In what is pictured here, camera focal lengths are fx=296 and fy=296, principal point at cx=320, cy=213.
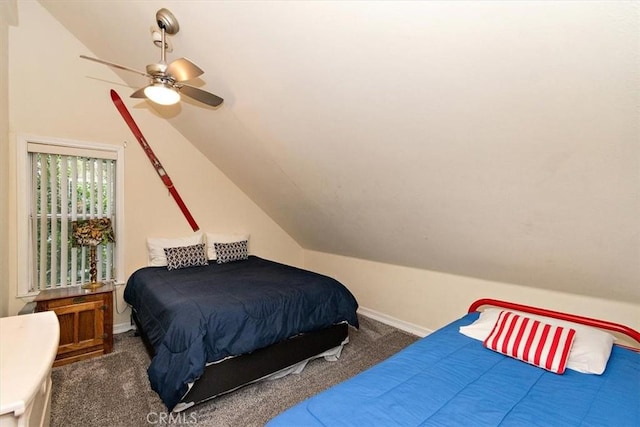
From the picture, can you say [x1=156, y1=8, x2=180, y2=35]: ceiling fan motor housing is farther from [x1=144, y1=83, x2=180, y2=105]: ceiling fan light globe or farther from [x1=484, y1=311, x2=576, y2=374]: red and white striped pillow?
[x1=484, y1=311, x2=576, y2=374]: red and white striped pillow

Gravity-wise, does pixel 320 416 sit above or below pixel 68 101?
below

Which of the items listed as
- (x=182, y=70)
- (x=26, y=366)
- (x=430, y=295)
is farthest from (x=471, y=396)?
(x=182, y=70)

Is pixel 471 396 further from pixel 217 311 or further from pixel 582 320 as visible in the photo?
pixel 217 311

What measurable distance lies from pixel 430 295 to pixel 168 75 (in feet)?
10.2

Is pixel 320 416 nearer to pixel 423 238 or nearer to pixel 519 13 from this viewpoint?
pixel 519 13

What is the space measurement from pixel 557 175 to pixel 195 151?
367 centimetres

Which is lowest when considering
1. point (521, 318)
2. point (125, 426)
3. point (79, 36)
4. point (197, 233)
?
point (125, 426)

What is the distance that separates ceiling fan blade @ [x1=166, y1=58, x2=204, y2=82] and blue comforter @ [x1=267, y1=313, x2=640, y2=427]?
1888mm

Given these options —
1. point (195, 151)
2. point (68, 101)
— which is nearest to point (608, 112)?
point (195, 151)

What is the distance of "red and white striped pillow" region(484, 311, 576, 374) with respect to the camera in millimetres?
1649

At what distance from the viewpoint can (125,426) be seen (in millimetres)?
1876

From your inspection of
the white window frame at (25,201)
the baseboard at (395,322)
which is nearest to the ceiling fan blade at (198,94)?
the white window frame at (25,201)

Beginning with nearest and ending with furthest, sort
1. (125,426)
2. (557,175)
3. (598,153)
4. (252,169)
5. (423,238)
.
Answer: (598,153)
(557,175)
(125,426)
(423,238)
(252,169)

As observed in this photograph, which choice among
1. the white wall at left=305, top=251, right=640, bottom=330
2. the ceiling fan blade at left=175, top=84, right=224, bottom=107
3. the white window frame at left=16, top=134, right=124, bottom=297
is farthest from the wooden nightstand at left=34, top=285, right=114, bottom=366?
the white wall at left=305, top=251, right=640, bottom=330
